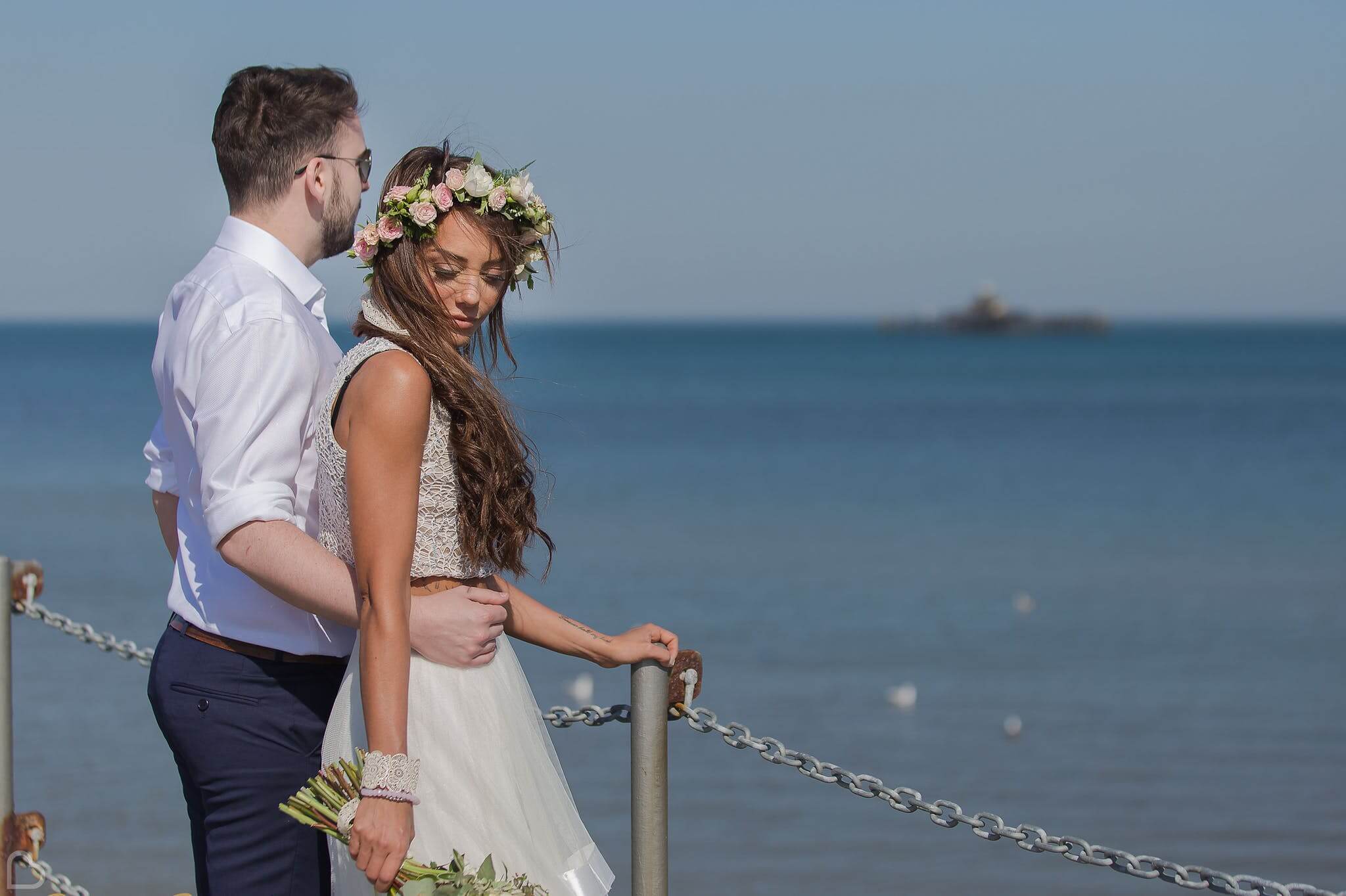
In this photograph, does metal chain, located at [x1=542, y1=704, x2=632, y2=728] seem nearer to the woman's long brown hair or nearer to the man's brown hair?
the woman's long brown hair

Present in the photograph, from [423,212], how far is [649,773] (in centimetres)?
129

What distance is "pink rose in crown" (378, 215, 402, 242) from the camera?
2.71 metres

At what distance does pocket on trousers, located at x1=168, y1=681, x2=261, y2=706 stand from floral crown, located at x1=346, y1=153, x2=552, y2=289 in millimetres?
872

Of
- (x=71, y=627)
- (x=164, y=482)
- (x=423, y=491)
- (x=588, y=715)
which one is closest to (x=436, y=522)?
(x=423, y=491)

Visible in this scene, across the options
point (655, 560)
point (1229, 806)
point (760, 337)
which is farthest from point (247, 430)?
point (760, 337)

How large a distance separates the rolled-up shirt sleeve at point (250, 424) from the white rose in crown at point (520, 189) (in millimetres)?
495

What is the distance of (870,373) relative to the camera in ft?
293

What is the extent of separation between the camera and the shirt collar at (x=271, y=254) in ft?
9.28

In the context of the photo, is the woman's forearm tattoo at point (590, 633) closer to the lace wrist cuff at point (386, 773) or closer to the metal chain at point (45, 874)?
the lace wrist cuff at point (386, 773)

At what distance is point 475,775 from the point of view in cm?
264

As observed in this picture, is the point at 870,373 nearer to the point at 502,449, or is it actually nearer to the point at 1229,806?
the point at 1229,806

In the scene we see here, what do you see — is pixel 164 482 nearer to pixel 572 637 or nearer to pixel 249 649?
pixel 249 649

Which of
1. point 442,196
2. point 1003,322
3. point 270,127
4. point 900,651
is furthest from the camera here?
point 1003,322

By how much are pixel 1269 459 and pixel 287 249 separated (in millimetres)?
34439
